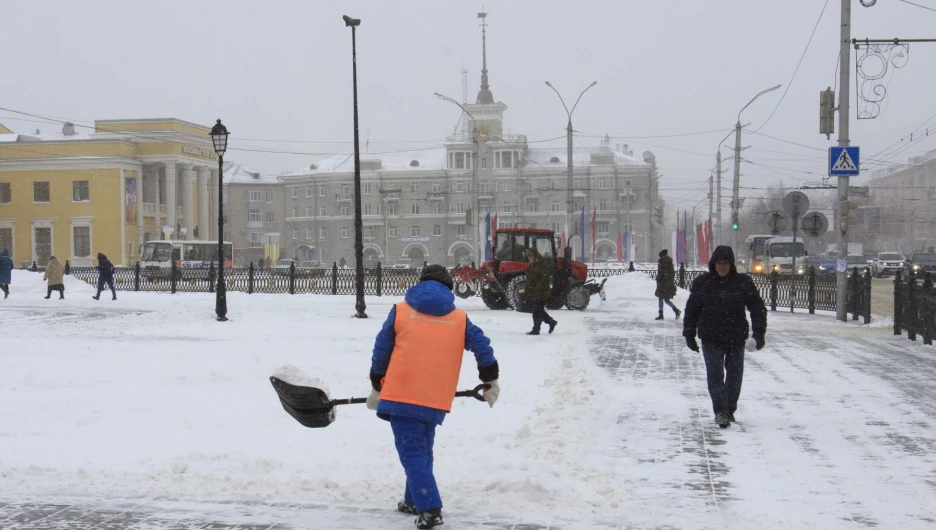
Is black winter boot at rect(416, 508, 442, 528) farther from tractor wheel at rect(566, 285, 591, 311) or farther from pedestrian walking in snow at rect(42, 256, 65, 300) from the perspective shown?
pedestrian walking in snow at rect(42, 256, 65, 300)

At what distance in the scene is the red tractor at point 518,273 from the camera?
23844 millimetres

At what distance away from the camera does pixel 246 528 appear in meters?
5.39

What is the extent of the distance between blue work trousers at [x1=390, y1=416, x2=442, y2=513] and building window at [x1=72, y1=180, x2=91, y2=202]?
231 ft

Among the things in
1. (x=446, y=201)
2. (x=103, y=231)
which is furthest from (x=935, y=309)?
(x=446, y=201)

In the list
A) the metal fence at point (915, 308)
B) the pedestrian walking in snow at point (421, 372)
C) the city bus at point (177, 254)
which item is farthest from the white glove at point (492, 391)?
the city bus at point (177, 254)

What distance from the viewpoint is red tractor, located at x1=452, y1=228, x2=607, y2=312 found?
2384cm

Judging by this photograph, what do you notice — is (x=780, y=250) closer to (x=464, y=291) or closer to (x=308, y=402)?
(x=464, y=291)

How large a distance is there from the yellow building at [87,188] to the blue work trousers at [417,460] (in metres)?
65.5

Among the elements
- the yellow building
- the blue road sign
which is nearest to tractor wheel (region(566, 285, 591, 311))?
the blue road sign

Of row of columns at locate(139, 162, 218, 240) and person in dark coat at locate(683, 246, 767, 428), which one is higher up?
row of columns at locate(139, 162, 218, 240)

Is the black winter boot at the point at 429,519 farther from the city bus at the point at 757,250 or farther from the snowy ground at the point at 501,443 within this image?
the city bus at the point at 757,250

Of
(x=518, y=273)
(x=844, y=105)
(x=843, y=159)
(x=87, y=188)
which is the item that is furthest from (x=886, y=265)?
(x=87, y=188)

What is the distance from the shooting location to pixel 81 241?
6969 cm

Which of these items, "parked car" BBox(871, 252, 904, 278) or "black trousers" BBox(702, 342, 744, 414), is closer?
"black trousers" BBox(702, 342, 744, 414)
